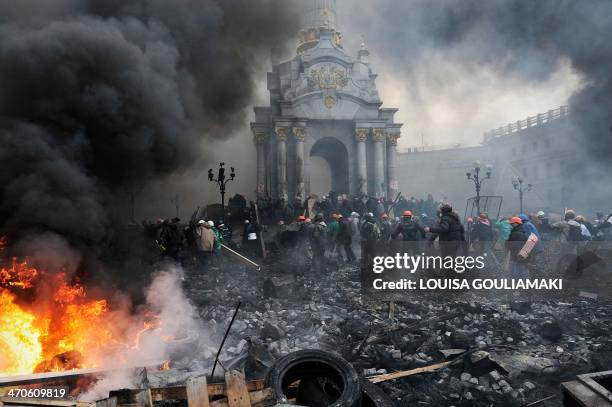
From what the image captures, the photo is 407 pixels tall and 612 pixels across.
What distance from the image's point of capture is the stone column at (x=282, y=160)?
1128 inches

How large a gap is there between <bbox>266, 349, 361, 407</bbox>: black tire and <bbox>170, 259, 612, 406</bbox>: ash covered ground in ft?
3.36

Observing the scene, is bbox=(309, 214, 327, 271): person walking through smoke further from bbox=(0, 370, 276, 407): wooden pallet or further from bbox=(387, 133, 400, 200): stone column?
bbox=(387, 133, 400, 200): stone column

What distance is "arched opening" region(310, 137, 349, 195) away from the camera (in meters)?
31.5

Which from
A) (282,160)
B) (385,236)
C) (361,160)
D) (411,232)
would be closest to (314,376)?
(411,232)

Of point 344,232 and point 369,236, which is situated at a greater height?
point 344,232

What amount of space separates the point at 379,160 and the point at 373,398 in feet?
87.0

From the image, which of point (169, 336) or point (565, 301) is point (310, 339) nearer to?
point (169, 336)

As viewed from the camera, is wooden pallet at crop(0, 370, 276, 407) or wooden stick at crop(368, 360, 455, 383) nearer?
wooden pallet at crop(0, 370, 276, 407)

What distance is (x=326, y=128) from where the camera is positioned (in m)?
30.0

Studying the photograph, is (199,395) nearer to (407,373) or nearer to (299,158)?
(407,373)

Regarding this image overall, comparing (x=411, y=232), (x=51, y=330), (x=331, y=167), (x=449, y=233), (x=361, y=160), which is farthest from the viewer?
(x=331, y=167)

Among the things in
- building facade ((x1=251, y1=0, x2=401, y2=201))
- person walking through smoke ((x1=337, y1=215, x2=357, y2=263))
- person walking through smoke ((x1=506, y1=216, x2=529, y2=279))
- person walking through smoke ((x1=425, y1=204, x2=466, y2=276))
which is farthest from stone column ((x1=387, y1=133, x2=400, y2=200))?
person walking through smoke ((x1=506, y1=216, x2=529, y2=279))

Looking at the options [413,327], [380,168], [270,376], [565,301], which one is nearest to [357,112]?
[380,168]

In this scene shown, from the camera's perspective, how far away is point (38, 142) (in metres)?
6.07
